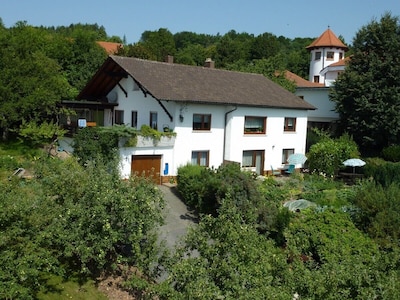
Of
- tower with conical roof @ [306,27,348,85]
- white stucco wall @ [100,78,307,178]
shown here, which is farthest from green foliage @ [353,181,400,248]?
tower with conical roof @ [306,27,348,85]

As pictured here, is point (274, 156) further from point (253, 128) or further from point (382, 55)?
point (382, 55)

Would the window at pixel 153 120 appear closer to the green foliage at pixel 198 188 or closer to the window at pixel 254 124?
the green foliage at pixel 198 188

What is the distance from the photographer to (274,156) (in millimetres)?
28531

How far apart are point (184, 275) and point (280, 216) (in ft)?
28.3

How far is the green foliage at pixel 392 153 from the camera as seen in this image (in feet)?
96.8

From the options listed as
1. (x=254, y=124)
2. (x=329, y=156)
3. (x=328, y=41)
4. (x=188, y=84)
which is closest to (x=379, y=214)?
(x=329, y=156)

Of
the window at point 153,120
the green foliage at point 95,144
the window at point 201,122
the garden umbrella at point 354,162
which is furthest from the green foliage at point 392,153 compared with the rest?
the green foliage at point 95,144

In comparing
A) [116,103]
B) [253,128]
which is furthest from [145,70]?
[253,128]

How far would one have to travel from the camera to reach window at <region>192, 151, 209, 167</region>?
24812 millimetres

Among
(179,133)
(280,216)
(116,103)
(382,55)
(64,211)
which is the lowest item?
(280,216)

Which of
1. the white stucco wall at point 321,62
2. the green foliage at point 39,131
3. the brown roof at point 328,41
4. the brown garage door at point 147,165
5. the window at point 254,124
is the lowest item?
the brown garage door at point 147,165

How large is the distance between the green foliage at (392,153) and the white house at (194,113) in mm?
6177

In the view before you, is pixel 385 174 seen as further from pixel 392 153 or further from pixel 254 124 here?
pixel 254 124

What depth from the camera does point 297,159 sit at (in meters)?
27.7
